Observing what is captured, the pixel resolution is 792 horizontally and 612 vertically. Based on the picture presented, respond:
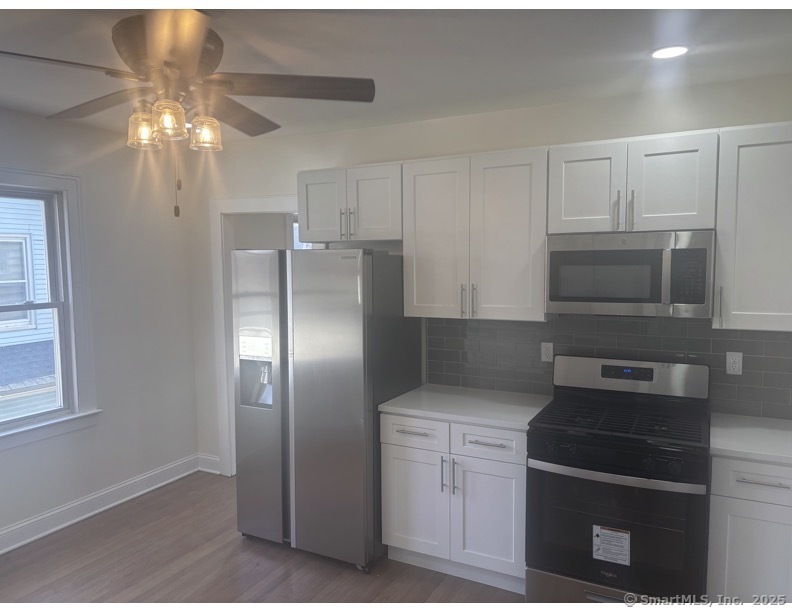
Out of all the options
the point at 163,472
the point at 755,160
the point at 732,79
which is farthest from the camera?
the point at 163,472

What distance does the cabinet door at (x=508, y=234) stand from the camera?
111 inches

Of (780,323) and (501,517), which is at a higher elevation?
(780,323)

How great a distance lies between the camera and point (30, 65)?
245 cm

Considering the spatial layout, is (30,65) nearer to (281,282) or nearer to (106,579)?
(281,282)

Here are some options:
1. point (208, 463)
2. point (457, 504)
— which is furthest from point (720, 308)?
point (208, 463)

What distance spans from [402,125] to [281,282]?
48.3 inches

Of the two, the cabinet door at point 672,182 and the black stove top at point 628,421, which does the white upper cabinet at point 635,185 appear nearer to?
the cabinet door at point 672,182

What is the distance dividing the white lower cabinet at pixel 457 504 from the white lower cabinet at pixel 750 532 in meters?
0.81

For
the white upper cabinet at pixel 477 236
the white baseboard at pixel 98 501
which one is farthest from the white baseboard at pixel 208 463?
the white upper cabinet at pixel 477 236

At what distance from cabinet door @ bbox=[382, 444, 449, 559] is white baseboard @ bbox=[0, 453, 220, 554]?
189cm

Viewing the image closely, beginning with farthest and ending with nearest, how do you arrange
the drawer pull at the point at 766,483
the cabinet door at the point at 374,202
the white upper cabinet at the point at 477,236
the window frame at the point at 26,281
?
1. the window frame at the point at 26,281
2. the cabinet door at the point at 374,202
3. the white upper cabinet at the point at 477,236
4. the drawer pull at the point at 766,483

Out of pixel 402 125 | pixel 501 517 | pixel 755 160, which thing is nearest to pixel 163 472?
pixel 501 517

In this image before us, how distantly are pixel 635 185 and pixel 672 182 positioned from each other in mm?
153

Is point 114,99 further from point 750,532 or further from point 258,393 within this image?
point 750,532
